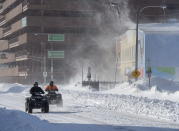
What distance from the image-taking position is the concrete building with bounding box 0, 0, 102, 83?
A: 318 ft

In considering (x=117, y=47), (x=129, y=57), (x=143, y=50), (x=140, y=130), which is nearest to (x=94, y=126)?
(x=140, y=130)

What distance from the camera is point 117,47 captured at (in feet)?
291

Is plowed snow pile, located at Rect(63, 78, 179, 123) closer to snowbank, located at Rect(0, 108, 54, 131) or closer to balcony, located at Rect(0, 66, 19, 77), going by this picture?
snowbank, located at Rect(0, 108, 54, 131)

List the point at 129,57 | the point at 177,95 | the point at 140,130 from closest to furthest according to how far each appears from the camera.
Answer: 1. the point at 140,130
2. the point at 177,95
3. the point at 129,57

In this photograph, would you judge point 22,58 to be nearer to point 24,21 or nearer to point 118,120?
point 24,21

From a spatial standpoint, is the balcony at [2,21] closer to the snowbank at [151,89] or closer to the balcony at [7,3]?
the balcony at [7,3]

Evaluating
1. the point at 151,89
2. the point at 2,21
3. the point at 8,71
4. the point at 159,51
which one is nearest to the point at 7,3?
the point at 2,21

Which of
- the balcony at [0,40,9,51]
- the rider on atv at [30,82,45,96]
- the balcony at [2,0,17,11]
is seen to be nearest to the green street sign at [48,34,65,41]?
the balcony at [2,0,17,11]

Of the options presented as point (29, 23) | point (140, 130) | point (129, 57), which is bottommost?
point (140, 130)

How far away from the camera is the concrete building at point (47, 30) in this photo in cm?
9700

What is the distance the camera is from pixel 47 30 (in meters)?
101

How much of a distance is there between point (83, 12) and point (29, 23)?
33.2 feet

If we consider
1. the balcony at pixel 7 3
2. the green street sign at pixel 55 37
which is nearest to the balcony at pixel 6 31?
the balcony at pixel 7 3

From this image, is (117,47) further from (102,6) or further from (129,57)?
(102,6)
